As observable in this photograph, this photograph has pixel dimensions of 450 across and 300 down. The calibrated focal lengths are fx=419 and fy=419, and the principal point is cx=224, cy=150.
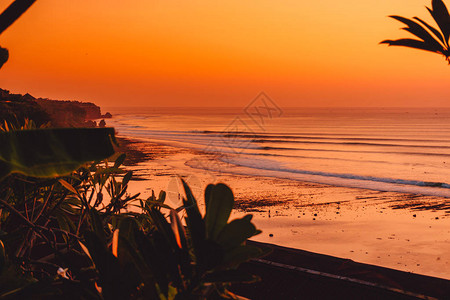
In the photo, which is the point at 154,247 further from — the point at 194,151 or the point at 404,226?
the point at 194,151

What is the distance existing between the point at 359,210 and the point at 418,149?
598 inches

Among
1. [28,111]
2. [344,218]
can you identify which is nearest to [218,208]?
[344,218]

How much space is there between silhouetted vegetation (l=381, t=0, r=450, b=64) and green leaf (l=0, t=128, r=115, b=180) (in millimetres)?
1202

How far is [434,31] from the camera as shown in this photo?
152cm

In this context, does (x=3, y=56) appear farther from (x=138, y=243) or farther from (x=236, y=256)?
(x=236, y=256)

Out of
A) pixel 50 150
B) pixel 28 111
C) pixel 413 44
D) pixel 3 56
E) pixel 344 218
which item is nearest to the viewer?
pixel 50 150

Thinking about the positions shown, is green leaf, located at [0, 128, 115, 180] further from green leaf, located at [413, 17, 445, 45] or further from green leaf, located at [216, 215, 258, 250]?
green leaf, located at [413, 17, 445, 45]

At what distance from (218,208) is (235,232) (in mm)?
44

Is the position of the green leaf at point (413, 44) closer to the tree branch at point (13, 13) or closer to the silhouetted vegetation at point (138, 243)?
the silhouetted vegetation at point (138, 243)

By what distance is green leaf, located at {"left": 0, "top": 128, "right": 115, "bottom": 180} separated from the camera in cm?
74

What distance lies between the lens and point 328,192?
1088 centimetres

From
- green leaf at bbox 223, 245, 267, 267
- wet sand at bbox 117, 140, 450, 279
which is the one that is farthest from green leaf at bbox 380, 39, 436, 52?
wet sand at bbox 117, 140, 450, 279

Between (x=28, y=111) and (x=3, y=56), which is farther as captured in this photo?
(x=28, y=111)

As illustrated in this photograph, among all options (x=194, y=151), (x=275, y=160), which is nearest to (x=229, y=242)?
(x=275, y=160)
